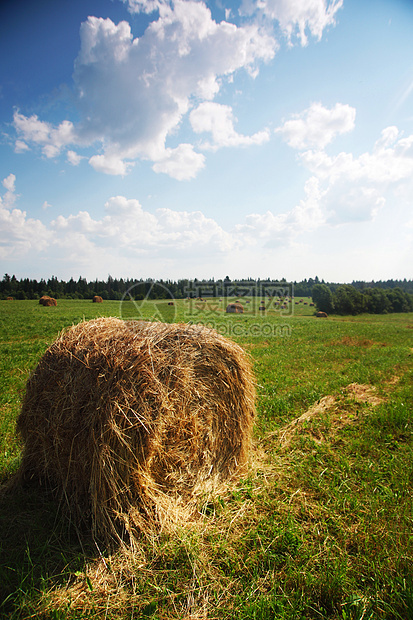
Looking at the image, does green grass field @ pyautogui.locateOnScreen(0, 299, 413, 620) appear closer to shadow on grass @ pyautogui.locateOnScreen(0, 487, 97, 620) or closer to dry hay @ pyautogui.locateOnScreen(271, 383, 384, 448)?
shadow on grass @ pyautogui.locateOnScreen(0, 487, 97, 620)

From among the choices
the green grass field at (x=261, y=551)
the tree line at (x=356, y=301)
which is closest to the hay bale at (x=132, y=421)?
the green grass field at (x=261, y=551)

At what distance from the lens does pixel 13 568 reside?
2457mm

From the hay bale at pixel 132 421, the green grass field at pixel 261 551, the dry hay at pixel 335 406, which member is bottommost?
the dry hay at pixel 335 406

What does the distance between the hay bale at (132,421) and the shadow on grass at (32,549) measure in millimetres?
163

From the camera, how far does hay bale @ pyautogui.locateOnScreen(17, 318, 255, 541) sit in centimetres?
288

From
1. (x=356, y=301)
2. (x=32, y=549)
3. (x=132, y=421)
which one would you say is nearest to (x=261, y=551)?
(x=132, y=421)

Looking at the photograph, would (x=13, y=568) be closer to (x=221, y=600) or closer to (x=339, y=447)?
(x=221, y=600)

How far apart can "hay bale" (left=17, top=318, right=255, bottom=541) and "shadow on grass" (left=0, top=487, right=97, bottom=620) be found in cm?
16

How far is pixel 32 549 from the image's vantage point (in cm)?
269

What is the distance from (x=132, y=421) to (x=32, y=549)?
1503 mm

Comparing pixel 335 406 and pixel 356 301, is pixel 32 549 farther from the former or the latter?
pixel 356 301

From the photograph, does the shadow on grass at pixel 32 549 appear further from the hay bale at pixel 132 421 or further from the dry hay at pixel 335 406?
the dry hay at pixel 335 406

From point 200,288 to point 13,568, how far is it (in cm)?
7708

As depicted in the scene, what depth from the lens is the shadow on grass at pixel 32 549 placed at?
7.42ft
